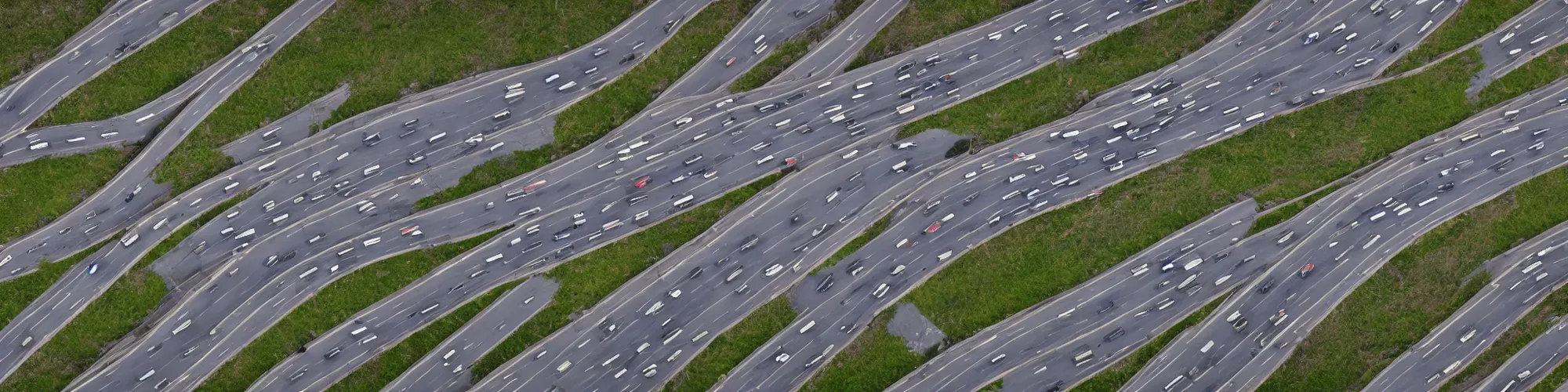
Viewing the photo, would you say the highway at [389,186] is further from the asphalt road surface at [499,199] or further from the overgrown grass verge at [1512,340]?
the overgrown grass verge at [1512,340]

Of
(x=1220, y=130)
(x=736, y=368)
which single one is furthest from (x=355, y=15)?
(x=1220, y=130)

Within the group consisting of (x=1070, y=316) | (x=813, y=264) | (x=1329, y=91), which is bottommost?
(x=1070, y=316)

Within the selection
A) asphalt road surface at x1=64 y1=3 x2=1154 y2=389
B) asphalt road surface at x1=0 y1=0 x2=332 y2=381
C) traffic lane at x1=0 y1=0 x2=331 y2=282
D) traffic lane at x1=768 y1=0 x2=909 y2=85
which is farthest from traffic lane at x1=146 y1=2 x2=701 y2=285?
traffic lane at x1=768 y1=0 x2=909 y2=85

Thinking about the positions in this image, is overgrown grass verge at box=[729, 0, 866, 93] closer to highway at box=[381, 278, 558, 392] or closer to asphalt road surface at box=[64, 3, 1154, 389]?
asphalt road surface at box=[64, 3, 1154, 389]

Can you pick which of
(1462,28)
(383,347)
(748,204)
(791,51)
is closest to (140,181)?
(383,347)

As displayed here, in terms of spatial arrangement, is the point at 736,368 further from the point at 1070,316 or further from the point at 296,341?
the point at 296,341

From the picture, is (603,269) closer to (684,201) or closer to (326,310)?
(684,201)
